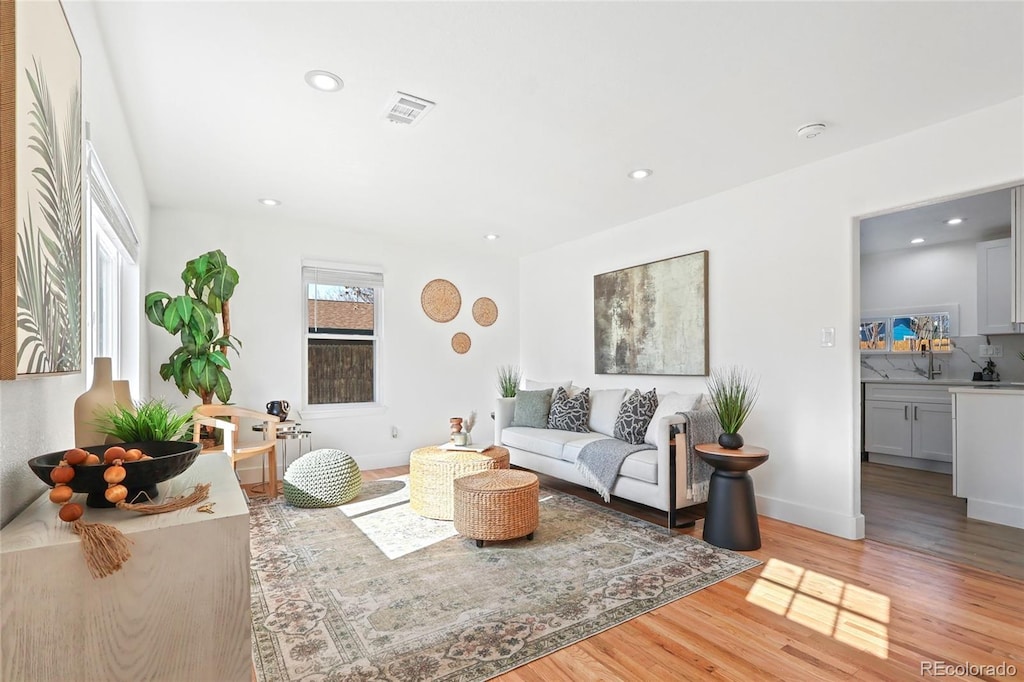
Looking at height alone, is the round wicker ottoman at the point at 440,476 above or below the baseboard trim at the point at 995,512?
above

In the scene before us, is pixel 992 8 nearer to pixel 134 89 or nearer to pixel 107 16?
pixel 107 16

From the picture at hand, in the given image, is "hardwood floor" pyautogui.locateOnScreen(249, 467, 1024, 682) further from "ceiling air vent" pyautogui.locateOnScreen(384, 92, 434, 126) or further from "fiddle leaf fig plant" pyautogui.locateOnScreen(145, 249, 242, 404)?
"fiddle leaf fig plant" pyautogui.locateOnScreen(145, 249, 242, 404)

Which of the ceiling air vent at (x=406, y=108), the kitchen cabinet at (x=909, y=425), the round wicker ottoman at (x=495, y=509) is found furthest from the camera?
the kitchen cabinet at (x=909, y=425)

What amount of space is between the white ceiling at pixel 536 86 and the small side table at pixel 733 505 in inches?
76.0

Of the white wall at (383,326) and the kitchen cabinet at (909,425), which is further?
the kitchen cabinet at (909,425)

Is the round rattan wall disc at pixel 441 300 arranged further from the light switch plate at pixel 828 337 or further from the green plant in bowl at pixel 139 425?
the green plant in bowl at pixel 139 425

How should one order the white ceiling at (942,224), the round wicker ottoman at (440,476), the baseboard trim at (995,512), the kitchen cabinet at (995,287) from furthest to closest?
1. the kitchen cabinet at (995,287)
2. the white ceiling at (942,224)
3. the round wicker ottoman at (440,476)
4. the baseboard trim at (995,512)

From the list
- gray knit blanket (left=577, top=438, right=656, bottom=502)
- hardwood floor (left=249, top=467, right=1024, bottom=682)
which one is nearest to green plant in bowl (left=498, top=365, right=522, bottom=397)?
gray knit blanket (left=577, top=438, right=656, bottom=502)

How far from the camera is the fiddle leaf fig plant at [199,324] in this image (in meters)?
3.79

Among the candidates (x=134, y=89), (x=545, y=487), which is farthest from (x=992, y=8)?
(x=545, y=487)

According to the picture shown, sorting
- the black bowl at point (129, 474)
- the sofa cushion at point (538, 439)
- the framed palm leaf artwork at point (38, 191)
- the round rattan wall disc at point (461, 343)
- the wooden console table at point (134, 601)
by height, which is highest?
the framed palm leaf artwork at point (38, 191)

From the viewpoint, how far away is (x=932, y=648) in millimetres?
2045

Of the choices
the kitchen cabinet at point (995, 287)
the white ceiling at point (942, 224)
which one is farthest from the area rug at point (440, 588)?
the kitchen cabinet at point (995, 287)

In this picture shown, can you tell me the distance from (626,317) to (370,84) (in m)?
3.22
